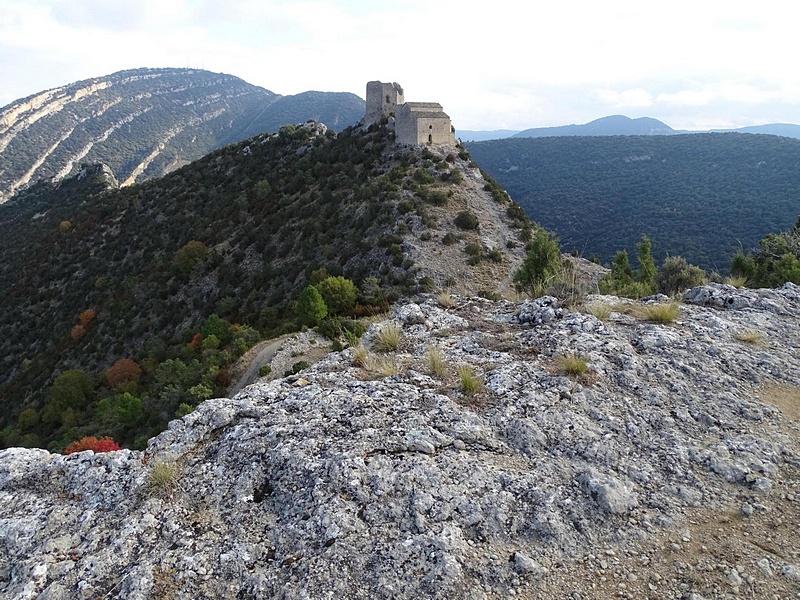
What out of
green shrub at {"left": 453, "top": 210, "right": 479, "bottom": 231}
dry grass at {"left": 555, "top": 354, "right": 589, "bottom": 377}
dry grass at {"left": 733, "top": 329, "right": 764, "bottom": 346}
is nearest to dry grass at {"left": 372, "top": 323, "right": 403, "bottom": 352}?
dry grass at {"left": 555, "top": 354, "right": 589, "bottom": 377}

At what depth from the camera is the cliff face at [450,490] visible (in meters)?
4.13

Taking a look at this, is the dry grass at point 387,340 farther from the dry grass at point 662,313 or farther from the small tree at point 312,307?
the small tree at point 312,307

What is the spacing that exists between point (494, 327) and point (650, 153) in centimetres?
11262

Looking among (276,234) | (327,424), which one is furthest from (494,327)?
(276,234)

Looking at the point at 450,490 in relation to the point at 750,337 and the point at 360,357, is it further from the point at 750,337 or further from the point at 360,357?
the point at 750,337

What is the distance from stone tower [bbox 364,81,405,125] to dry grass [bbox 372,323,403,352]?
42.6m

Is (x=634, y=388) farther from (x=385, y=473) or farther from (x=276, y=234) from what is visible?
(x=276, y=234)

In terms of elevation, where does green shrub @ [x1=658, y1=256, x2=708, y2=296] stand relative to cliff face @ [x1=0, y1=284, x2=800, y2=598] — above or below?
below

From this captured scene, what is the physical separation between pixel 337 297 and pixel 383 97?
31.9m

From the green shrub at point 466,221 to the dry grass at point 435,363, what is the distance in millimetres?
26335

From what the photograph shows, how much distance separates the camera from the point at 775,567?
400 centimetres

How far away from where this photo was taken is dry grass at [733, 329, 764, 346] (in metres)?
7.39

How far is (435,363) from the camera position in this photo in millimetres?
7012

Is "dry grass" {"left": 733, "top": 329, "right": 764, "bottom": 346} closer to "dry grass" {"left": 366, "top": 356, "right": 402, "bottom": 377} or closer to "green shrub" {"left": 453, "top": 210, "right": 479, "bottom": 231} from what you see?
"dry grass" {"left": 366, "top": 356, "right": 402, "bottom": 377}
